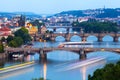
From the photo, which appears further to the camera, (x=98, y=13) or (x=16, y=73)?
(x=98, y=13)

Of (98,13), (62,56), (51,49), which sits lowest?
(98,13)

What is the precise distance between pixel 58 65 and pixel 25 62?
4.67 feet

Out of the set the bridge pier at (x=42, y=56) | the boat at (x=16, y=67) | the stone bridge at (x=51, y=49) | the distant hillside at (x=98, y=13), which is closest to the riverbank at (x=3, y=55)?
the stone bridge at (x=51, y=49)

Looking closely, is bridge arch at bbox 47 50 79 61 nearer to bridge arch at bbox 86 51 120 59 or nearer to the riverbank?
bridge arch at bbox 86 51 120 59

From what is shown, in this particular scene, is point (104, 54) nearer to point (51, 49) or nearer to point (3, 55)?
point (51, 49)

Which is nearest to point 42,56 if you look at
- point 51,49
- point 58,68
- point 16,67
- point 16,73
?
point 51,49

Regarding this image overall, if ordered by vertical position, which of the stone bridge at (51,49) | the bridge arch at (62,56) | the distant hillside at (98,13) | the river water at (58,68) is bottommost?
the distant hillside at (98,13)

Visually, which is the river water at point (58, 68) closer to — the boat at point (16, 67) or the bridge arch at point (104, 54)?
the bridge arch at point (104, 54)

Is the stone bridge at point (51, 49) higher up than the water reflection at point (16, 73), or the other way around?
the stone bridge at point (51, 49)

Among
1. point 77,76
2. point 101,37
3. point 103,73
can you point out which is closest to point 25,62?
point 77,76

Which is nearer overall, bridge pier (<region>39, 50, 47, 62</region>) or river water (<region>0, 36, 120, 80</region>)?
river water (<region>0, 36, 120, 80</region>)

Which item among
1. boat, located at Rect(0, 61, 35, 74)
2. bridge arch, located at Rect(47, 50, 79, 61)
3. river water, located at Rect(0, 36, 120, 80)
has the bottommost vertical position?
bridge arch, located at Rect(47, 50, 79, 61)

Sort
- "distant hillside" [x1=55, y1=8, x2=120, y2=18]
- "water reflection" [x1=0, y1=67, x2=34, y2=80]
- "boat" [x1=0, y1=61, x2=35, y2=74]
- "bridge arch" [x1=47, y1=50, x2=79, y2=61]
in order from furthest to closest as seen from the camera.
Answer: "distant hillside" [x1=55, y1=8, x2=120, y2=18], "bridge arch" [x1=47, y1=50, x2=79, y2=61], "boat" [x1=0, y1=61, x2=35, y2=74], "water reflection" [x1=0, y1=67, x2=34, y2=80]

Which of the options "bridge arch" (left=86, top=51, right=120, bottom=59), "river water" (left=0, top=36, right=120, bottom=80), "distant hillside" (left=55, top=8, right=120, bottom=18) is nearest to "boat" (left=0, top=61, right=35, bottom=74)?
"river water" (left=0, top=36, right=120, bottom=80)
